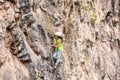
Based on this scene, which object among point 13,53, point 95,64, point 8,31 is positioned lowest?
point 95,64

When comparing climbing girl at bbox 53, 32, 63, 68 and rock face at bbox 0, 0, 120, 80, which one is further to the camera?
climbing girl at bbox 53, 32, 63, 68

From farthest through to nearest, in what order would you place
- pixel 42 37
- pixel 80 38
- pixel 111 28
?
1. pixel 111 28
2. pixel 80 38
3. pixel 42 37

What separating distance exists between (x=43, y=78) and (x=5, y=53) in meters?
1.72

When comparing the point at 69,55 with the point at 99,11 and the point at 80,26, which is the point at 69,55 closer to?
the point at 80,26

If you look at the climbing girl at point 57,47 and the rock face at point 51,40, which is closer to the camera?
the rock face at point 51,40

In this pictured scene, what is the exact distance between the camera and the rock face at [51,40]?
8.93m

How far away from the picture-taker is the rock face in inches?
352

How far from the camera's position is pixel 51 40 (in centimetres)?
1044

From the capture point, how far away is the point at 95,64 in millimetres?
14852

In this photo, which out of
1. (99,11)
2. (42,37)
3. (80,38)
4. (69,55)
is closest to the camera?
(42,37)

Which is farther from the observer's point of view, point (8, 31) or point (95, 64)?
point (95, 64)

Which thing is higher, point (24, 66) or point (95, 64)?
point (24, 66)

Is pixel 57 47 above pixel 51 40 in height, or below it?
below

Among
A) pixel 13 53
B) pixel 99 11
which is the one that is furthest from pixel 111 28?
pixel 13 53
